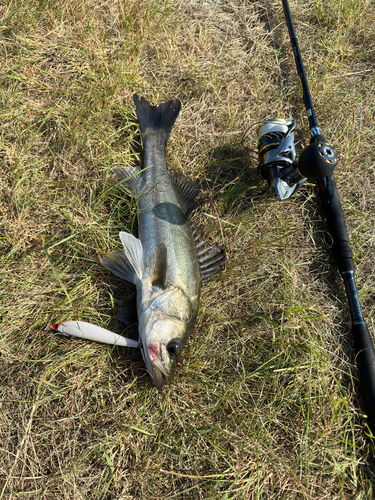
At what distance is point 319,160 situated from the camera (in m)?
2.58

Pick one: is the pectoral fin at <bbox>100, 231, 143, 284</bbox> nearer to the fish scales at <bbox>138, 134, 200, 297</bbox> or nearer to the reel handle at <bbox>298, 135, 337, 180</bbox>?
the fish scales at <bbox>138, 134, 200, 297</bbox>

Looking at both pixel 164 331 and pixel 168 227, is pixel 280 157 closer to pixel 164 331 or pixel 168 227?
pixel 168 227

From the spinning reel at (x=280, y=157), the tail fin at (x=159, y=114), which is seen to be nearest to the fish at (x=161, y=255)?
the tail fin at (x=159, y=114)

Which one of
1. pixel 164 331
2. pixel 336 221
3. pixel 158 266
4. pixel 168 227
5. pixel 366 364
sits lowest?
pixel 366 364

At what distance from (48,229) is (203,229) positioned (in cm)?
136

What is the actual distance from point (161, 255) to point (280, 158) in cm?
132

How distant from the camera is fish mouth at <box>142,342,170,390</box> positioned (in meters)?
2.59

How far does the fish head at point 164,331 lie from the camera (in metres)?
2.60

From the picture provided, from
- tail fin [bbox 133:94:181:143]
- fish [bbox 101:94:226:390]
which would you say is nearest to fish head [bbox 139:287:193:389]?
fish [bbox 101:94:226:390]

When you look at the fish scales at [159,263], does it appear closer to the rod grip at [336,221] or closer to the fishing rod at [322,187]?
the fishing rod at [322,187]

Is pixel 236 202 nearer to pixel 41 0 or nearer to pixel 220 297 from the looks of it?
pixel 220 297

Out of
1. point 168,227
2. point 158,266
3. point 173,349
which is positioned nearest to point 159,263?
point 158,266

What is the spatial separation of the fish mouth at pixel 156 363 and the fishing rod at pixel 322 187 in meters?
1.59

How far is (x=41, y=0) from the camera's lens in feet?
11.5
